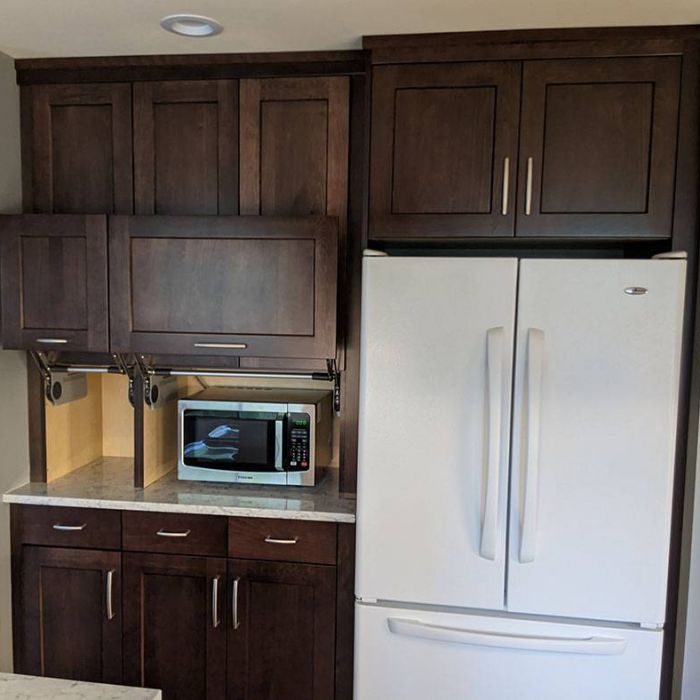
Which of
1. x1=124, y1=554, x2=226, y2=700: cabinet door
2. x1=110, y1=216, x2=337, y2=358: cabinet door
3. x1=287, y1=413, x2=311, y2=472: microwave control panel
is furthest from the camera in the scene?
x1=287, y1=413, x2=311, y2=472: microwave control panel

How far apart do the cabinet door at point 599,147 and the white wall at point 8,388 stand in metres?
1.80

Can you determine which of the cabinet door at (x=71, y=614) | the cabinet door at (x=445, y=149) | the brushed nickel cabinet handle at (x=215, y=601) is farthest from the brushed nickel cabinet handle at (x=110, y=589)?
the cabinet door at (x=445, y=149)

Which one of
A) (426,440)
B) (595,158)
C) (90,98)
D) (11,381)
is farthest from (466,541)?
(90,98)

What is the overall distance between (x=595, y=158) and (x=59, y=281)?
1828 mm

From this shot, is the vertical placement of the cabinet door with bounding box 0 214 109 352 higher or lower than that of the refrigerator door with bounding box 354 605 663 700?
higher

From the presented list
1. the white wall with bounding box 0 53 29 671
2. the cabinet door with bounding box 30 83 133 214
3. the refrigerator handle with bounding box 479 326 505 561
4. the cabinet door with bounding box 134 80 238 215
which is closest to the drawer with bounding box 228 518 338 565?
the refrigerator handle with bounding box 479 326 505 561

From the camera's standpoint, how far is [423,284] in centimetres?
181

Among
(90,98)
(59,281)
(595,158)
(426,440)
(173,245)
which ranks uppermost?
(90,98)

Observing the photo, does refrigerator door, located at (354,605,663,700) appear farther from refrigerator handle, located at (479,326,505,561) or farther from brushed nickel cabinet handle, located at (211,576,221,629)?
brushed nickel cabinet handle, located at (211,576,221,629)

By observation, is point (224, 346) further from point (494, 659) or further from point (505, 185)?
point (494, 659)

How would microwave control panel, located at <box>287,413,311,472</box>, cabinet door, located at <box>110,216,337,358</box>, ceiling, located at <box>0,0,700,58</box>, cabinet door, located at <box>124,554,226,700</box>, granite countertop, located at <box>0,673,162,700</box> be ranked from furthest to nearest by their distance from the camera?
microwave control panel, located at <box>287,413,311,472</box>, cabinet door, located at <box>124,554,226,700</box>, cabinet door, located at <box>110,216,337,358</box>, ceiling, located at <box>0,0,700,58</box>, granite countertop, located at <box>0,673,162,700</box>

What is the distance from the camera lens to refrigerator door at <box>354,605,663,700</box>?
5.90 feet

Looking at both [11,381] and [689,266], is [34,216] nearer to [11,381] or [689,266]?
[11,381]

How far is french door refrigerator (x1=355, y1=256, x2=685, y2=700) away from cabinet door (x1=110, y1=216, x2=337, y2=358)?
0.86 feet
